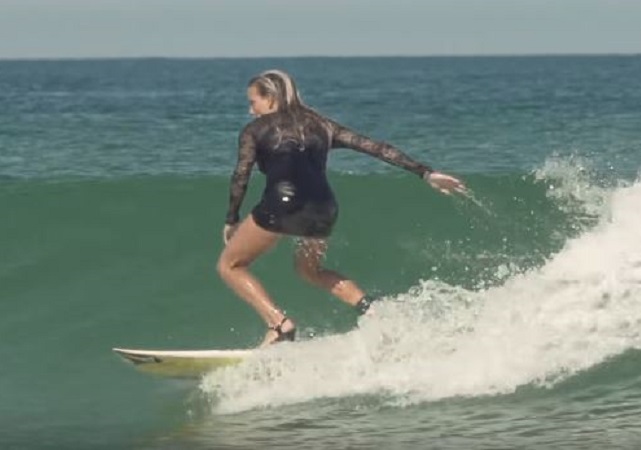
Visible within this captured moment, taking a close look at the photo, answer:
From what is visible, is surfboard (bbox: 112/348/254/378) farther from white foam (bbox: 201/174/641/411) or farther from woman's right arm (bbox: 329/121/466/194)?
woman's right arm (bbox: 329/121/466/194)

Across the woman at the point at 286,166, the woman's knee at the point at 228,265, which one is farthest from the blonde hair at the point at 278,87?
the woman's knee at the point at 228,265

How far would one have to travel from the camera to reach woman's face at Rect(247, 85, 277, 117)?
25.0ft

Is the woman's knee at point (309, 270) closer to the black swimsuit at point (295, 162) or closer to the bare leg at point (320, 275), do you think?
the bare leg at point (320, 275)

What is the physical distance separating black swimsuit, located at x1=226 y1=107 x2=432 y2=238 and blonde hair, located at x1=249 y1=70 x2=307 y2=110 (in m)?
0.05

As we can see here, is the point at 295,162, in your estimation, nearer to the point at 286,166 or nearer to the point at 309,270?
the point at 286,166

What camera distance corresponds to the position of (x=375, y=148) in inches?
305

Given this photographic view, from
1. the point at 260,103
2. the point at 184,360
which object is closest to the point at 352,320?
the point at 184,360

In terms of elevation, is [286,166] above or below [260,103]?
below

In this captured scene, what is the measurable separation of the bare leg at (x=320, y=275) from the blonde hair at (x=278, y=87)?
2.78 ft

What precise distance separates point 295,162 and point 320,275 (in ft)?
2.48

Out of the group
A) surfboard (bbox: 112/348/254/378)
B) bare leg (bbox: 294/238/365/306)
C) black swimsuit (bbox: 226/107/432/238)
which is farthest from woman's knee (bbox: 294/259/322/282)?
surfboard (bbox: 112/348/254/378)

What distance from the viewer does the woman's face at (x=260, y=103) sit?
25.0 ft

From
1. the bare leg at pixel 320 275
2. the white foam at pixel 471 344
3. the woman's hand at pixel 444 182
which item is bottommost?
the white foam at pixel 471 344

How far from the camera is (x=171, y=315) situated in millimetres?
10531
